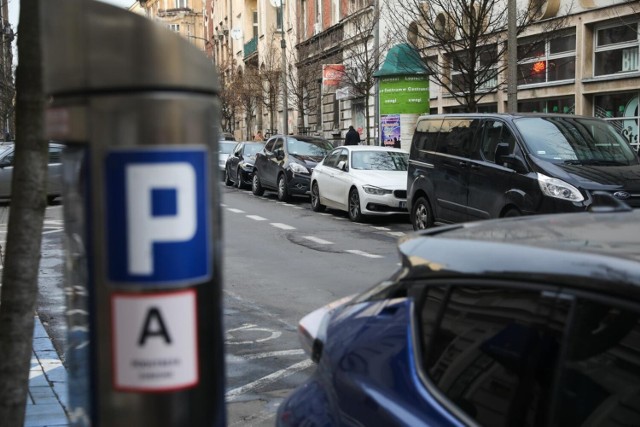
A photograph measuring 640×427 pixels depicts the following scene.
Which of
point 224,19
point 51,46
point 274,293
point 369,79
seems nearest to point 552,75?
point 369,79

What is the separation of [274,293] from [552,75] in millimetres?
16897

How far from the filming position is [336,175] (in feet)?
61.2

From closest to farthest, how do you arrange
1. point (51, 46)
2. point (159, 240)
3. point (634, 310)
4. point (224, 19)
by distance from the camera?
point (159, 240), point (51, 46), point (634, 310), point (224, 19)

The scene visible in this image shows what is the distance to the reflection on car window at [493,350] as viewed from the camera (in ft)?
7.12

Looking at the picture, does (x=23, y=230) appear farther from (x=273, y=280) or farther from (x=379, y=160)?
(x=379, y=160)

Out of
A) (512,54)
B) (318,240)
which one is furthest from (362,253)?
(512,54)

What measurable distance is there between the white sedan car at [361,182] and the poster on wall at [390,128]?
4.77 meters

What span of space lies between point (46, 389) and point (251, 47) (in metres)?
55.6

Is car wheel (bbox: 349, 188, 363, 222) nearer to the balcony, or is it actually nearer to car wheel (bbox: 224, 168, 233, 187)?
car wheel (bbox: 224, 168, 233, 187)

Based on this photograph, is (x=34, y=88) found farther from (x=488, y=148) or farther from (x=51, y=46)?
(x=488, y=148)

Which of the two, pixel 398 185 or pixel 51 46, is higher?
pixel 51 46

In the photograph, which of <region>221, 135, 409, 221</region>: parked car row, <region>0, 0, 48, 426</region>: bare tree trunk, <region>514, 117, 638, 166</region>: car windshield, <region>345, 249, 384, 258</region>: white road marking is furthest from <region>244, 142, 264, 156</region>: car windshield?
<region>0, 0, 48, 426</region>: bare tree trunk

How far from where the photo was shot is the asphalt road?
626cm

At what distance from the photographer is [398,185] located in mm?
17266
